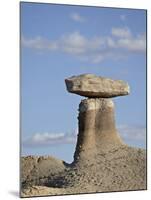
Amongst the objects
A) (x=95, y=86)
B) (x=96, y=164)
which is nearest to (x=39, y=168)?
(x=96, y=164)

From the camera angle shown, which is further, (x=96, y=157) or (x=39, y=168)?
(x=96, y=157)

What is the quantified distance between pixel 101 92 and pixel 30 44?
0.74 metres

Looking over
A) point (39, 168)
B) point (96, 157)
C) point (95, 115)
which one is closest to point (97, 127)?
point (95, 115)

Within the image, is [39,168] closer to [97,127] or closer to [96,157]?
[96,157]

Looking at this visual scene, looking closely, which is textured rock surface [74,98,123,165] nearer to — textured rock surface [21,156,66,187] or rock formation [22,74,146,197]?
rock formation [22,74,146,197]

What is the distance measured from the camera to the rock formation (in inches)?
210

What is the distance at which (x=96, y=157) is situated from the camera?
5445 mm

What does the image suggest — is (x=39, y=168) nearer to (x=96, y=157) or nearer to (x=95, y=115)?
(x=96, y=157)

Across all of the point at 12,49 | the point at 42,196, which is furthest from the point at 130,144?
the point at 12,49

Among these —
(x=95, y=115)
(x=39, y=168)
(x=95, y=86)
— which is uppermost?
(x=95, y=86)

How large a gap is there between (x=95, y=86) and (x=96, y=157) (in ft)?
1.98

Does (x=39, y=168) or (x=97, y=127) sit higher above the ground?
(x=97, y=127)

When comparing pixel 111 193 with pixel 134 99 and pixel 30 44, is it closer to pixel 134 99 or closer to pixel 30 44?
pixel 134 99

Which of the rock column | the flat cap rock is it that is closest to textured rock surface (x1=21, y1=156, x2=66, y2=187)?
the rock column
